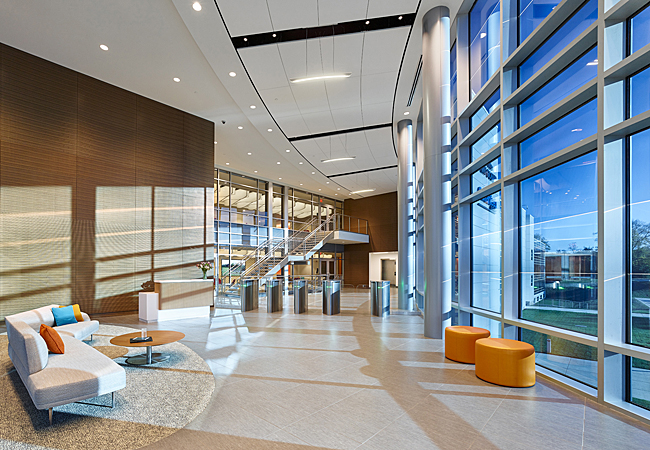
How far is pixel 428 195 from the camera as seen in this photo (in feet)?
26.0

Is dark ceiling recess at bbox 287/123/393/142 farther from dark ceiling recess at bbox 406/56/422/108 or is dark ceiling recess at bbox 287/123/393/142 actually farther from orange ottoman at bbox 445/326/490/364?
orange ottoman at bbox 445/326/490/364

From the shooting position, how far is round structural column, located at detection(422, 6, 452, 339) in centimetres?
768

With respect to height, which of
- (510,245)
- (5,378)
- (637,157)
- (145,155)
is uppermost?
(145,155)

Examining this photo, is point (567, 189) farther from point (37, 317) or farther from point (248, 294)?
point (248, 294)

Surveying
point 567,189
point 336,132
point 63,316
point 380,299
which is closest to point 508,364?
point 567,189

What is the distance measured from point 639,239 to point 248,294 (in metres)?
10.9

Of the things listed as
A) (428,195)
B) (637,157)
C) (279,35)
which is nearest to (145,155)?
(279,35)

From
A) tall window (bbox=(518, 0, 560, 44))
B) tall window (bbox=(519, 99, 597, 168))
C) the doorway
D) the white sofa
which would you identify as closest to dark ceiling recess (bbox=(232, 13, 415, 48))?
tall window (bbox=(518, 0, 560, 44))

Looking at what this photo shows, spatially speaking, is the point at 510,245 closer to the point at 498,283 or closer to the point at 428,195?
the point at 498,283

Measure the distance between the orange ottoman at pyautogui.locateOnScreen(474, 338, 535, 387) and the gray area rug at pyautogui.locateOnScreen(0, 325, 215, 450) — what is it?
11.8 ft

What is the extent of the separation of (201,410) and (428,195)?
5.92m

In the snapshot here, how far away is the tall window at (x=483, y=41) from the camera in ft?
21.6

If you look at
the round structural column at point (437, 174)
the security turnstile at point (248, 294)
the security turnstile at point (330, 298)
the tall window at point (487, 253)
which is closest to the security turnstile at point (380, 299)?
the security turnstile at point (330, 298)

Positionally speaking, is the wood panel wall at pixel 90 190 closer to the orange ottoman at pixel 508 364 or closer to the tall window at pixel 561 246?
the orange ottoman at pixel 508 364
